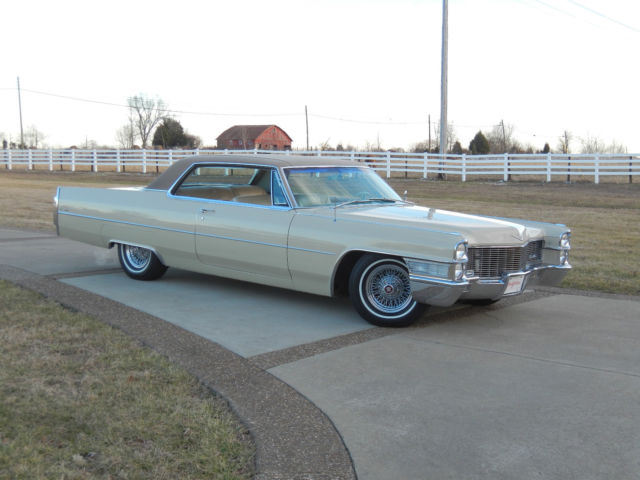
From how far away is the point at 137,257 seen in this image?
753cm

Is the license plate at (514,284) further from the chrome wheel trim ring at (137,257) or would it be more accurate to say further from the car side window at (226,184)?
the chrome wheel trim ring at (137,257)

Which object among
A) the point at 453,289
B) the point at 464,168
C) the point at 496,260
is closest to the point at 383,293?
the point at 453,289

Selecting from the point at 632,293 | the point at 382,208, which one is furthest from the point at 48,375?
the point at 632,293

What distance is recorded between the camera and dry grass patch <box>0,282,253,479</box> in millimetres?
3146

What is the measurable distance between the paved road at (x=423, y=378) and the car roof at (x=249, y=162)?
3.69ft

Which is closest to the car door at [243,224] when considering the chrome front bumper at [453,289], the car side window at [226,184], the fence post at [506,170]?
the car side window at [226,184]

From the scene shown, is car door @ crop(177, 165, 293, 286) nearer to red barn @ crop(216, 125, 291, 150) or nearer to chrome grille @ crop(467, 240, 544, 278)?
chrome grille @ crop(467, 240, 544, 278)

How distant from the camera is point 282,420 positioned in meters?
3.73

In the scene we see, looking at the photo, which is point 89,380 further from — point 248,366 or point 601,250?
point 601,250

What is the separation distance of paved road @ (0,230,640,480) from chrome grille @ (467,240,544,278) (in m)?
0.50

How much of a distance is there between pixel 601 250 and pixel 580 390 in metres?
6.60

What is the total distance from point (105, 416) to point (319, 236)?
265cm

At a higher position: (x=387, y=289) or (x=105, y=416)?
(x=387, y=289)

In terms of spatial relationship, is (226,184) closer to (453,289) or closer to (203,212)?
(203,212)
